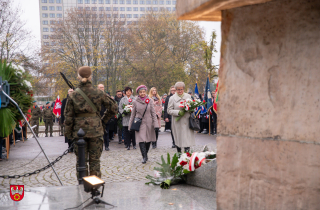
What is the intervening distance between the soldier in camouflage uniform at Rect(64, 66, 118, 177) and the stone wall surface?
2661 mm

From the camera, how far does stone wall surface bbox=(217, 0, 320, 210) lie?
265cm

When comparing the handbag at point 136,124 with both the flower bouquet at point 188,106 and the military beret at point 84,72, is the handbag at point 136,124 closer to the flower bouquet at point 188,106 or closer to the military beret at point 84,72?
the flower bouquet at point 188,106

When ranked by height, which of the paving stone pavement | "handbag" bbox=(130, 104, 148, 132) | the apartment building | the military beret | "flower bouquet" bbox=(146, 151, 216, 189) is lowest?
the paving stone pavement

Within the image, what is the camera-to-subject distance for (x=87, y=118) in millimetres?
5211

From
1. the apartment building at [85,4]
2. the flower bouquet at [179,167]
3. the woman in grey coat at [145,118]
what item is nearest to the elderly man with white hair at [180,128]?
the woman in grey coat at [145,118]

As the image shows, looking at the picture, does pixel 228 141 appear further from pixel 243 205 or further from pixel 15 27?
pixel 15 27

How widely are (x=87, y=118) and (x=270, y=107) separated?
3.22m

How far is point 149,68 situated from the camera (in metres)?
34.4

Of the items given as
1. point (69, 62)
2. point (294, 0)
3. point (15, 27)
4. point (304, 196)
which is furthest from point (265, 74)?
point (69, 62)

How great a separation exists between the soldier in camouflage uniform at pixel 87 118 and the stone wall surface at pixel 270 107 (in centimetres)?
266

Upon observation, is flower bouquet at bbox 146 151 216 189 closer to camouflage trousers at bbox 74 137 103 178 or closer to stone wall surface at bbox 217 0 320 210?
camouflage trousers at bbox 74 137 103 178

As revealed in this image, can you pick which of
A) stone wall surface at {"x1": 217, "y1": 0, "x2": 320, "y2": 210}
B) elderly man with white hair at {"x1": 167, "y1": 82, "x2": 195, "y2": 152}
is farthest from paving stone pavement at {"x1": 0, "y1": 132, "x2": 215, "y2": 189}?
stone wall surface at {"x1": 217, "y1": 0, "x2": 320, "y2": 210}

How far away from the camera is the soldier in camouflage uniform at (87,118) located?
5.17 metres

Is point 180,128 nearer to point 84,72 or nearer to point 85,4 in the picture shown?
point 84,72
